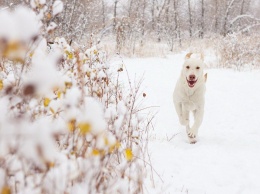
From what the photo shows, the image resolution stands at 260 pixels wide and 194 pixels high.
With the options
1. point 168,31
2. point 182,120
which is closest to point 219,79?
point 182,120

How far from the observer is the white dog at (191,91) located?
4.42 meters

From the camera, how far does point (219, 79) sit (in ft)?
29.5

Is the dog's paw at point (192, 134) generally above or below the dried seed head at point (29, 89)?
below

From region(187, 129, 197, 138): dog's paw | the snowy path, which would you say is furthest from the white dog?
the snowy path

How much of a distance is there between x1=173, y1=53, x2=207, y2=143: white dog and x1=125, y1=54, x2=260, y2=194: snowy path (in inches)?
12.3

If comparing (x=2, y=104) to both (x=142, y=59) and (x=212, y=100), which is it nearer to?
(x=212, y=100)

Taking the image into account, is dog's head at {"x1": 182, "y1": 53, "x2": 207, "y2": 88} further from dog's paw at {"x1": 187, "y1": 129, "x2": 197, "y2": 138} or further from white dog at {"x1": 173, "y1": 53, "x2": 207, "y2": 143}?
dog's paw at {"x1": 187, "y1": 129, "x2": 197, "y2": 138}

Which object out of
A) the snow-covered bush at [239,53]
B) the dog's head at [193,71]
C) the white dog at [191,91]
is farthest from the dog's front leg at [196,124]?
the snow-covered bush at [239,53]

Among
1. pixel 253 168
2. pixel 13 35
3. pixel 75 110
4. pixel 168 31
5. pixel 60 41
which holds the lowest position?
pixel 253 168

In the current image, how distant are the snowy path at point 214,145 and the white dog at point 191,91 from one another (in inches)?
12.3

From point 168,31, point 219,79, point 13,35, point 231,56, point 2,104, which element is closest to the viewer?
point 13,35

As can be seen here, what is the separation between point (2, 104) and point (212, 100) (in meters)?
6.46

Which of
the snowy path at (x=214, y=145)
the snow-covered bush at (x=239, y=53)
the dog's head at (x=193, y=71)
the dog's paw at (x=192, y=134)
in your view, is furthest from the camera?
the snow-covered bush at (x=239, y=53)

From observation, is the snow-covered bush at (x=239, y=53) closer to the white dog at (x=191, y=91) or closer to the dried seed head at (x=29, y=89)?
the white dog at (x=191, y=91)
